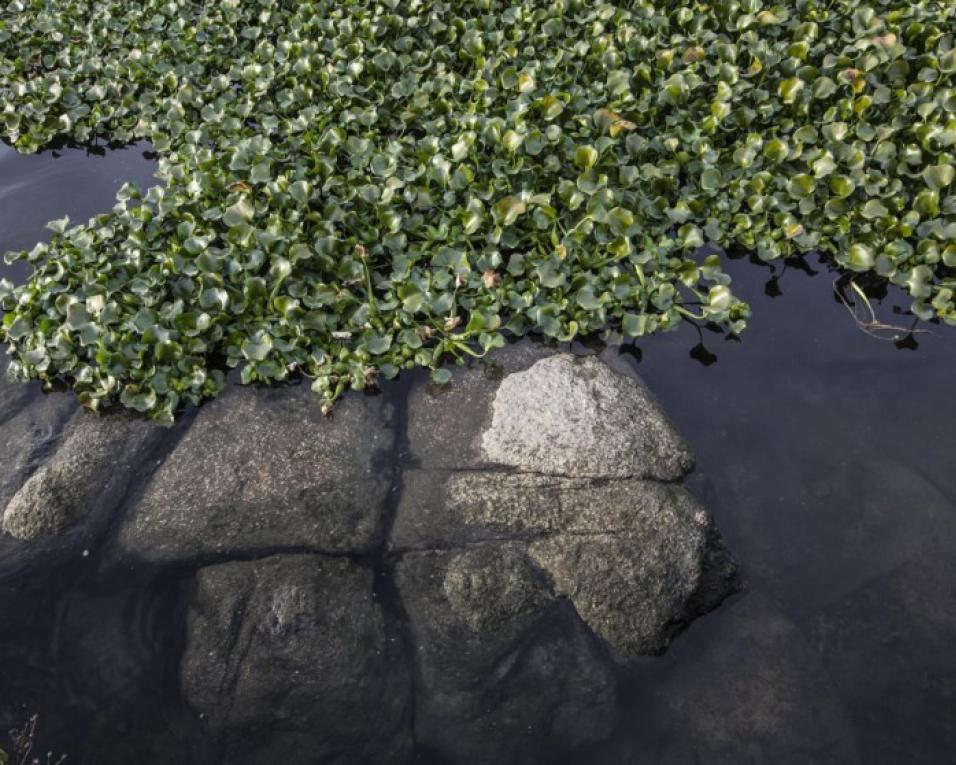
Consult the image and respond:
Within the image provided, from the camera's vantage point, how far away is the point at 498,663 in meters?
3.47

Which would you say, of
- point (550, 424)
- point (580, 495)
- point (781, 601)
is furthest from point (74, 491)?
point (781, 601)

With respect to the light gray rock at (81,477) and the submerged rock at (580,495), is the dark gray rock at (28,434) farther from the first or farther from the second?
the submerged rock at (580,495)

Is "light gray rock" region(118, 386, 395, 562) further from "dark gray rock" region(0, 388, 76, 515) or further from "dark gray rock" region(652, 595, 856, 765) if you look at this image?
"dark gray rock" region(652, 595, 856, 765)

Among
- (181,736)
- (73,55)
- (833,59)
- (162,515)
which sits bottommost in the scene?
(181,736)

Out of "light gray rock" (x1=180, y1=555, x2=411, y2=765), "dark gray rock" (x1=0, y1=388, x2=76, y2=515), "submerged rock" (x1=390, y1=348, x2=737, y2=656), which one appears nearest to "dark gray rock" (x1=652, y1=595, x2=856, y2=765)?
"submerged rock" (x1=390, y1=348, x2=737, y2=656)

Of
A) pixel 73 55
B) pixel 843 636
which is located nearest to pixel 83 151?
pixel 73 55

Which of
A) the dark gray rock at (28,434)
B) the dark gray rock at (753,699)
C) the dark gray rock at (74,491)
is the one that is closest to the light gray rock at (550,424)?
the dark gray rock at (753,699)

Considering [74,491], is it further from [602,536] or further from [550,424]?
[602,536]

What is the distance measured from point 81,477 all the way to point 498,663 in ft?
7.51

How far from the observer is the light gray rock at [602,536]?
357cm

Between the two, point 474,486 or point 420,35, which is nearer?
point 474,486

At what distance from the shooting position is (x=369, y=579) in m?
3.68

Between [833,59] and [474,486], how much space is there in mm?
3981

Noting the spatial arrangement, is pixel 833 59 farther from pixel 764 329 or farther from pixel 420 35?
pixel 420 35
